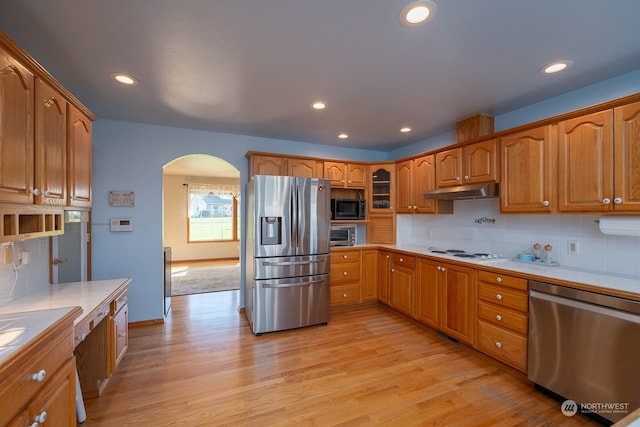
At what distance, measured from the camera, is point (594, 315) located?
5.84 ft

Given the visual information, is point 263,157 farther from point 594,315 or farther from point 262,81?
point 594,315

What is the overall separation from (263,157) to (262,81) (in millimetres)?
1476

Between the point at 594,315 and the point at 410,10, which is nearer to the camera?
the point at 410,10

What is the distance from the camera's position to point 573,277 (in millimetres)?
2021

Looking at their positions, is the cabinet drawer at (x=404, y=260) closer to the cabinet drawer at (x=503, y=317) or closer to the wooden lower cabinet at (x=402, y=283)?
the wooden lower cabinet at (x=402, y=283)

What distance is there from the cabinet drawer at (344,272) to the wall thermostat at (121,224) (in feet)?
8.58

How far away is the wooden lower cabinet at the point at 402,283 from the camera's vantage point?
132 inches

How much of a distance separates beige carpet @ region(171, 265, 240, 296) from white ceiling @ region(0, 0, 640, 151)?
10.8 feet

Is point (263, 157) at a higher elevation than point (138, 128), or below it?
below

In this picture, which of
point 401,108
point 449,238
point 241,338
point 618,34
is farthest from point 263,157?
point 618,34

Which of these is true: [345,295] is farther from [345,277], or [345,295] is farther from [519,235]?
[519,235]

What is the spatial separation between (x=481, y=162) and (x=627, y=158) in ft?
3.55

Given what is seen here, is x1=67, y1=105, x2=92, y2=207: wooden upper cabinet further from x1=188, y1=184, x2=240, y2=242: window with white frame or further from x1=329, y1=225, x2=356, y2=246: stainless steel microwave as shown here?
x1=188, y1=184, x2=240, y2=242: window with white frame

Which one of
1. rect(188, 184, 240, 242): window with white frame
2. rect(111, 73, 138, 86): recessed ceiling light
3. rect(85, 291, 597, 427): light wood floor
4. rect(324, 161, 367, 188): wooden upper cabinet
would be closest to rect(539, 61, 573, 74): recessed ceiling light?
rect(324, 161, 367, 188): wooden upper cabinet
